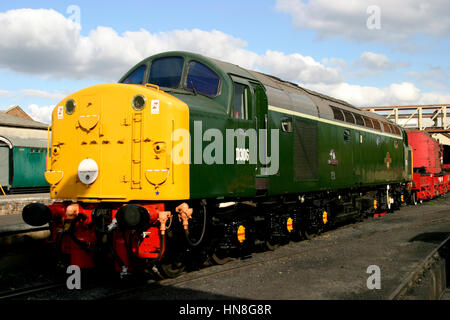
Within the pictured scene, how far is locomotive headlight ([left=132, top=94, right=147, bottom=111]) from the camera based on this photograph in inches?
290

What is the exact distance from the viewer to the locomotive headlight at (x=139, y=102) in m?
7.37

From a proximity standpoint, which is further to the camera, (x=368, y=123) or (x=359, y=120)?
(x=368, y=123)

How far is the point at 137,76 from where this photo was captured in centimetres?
Answer: 937

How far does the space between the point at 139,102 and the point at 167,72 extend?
1651 mm

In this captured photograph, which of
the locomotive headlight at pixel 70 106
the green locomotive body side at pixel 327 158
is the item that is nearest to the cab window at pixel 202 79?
the green locomotive body side at pixel 327 158

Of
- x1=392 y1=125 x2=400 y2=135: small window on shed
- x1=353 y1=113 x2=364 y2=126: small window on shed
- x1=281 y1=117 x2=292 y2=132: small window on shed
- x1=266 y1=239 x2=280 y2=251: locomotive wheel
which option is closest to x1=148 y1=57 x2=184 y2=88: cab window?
x1=281 y1=117 x2=292 y2=132: small window on shed

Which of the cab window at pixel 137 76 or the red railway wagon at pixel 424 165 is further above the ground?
the cab window at pixel 137 76

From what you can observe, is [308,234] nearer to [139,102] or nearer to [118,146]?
[118,146]

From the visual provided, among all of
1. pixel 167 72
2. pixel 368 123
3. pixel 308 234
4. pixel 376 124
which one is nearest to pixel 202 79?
pixel 167 72

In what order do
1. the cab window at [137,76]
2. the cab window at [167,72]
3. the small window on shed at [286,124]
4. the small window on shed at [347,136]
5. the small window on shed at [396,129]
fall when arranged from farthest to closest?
the small window on shed at [396,129] < the small window on shed at [347,136] < the small window on shed at [286,124] < the cab window at [137,76] < the cab window at [167,72]

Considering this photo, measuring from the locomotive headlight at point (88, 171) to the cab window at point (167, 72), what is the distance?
2.09m

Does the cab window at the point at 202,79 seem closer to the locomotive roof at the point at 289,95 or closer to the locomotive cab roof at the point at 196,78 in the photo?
the locomotive cab roof at the point at 196,78

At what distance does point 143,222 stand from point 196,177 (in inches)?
50.3
